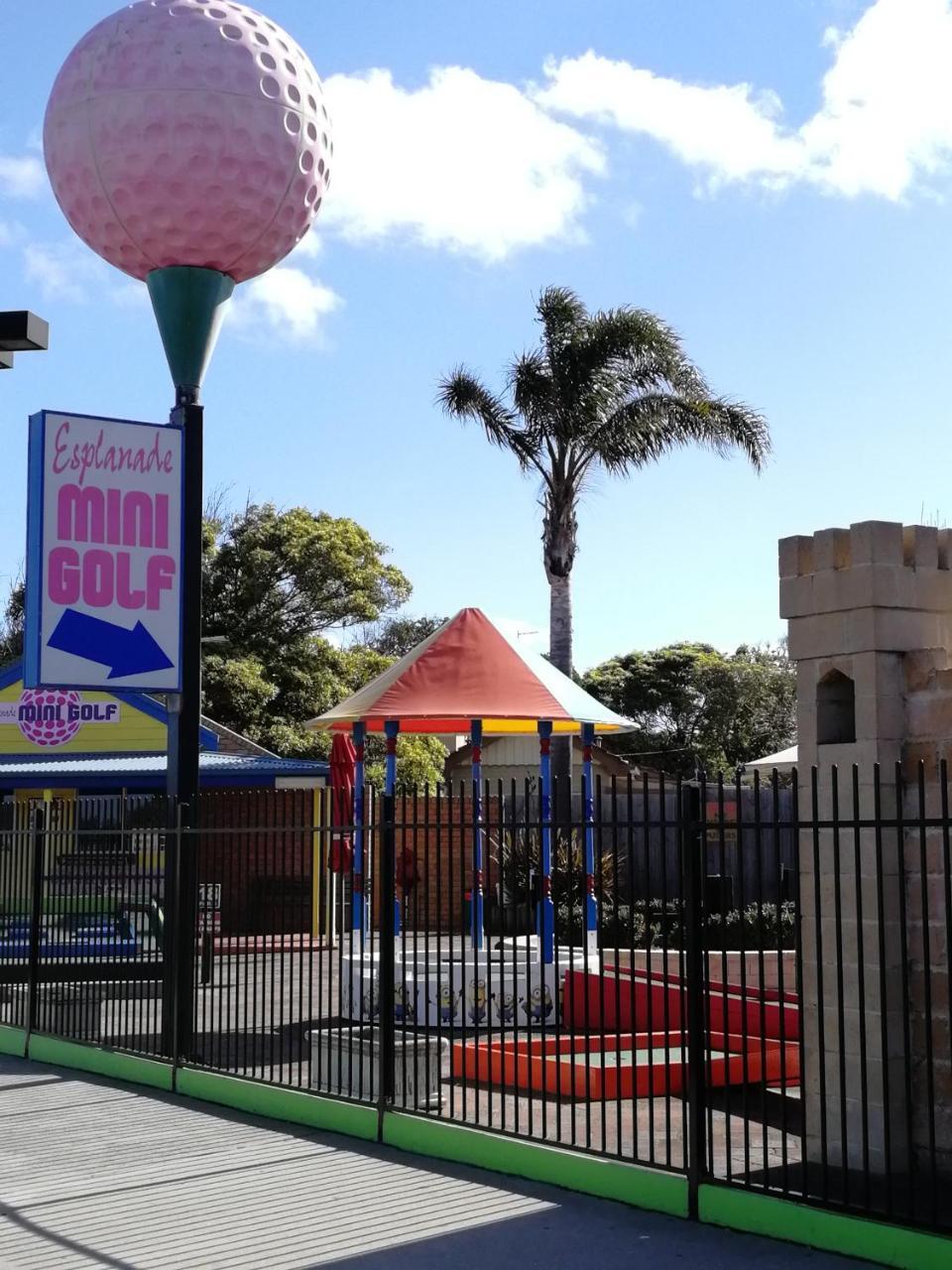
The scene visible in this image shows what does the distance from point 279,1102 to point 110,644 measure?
→ 4558 mm

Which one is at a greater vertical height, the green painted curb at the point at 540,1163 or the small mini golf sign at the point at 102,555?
the small mini golf sign at the point at 102,555

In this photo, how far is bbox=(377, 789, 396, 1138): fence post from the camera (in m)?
9.19

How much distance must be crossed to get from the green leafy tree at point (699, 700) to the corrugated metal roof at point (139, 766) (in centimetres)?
2635

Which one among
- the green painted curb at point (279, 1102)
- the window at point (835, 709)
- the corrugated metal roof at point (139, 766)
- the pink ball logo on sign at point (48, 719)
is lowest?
the green painted curb at point (279, 1102)

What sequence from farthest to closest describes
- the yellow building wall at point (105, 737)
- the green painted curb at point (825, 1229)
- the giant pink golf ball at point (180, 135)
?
the yellow building wall at point (105, 737) < the giant pink golf ball at point (180, 135) < the green painted curb at point (825, 1229)

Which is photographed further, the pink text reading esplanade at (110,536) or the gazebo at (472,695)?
the gazebo at (472,695)

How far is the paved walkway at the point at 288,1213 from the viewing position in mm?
6711

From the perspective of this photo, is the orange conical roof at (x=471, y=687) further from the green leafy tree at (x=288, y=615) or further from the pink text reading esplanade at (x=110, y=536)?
the green leafy tree at (x=288, y=615)

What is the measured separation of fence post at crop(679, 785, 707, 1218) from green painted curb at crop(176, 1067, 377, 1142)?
2652 mm

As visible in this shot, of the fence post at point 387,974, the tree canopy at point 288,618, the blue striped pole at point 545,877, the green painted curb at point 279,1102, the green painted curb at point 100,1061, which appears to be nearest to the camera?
the fence post at point 387,974

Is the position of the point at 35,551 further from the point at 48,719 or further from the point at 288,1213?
the point at 48,719

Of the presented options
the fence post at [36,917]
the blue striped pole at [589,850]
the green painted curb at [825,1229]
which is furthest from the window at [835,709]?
the fence post at [36,917]

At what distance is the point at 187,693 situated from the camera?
13.4 meters

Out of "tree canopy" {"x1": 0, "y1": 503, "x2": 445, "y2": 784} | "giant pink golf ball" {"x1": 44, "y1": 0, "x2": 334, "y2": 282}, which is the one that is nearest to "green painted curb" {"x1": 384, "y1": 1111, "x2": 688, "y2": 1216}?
"giant pink golf ball" {"x1": 44, "y1": 0, "x2": 334, "y2": 282}
